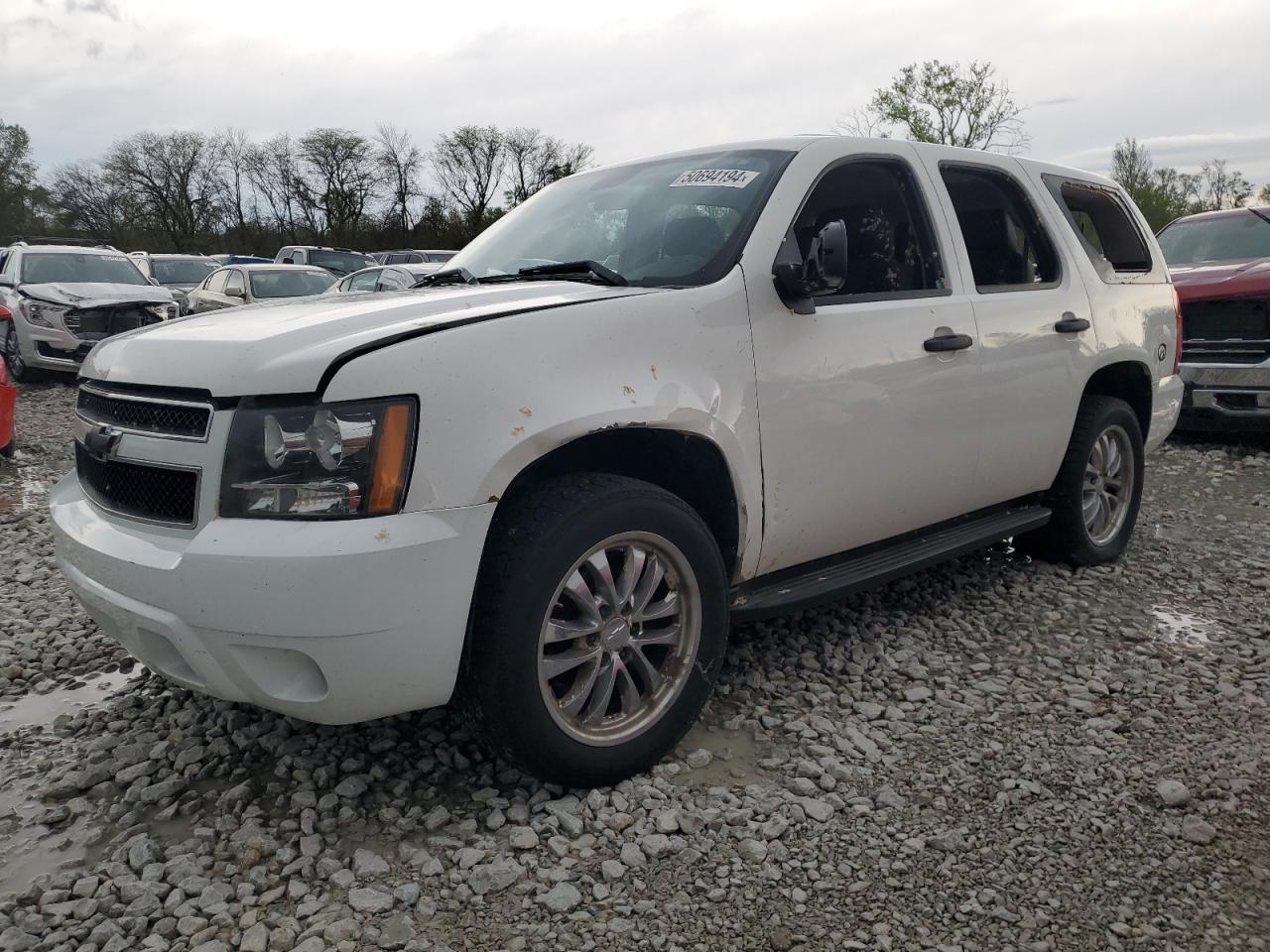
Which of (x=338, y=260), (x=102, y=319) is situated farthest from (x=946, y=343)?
(x=338, y=260)

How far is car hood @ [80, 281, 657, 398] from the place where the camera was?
2.26 metres

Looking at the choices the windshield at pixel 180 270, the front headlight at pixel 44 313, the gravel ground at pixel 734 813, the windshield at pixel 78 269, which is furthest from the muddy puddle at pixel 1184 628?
the windshield at pixel 180 270

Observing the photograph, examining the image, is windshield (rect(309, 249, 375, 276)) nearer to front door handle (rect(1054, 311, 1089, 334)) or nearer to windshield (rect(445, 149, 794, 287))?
windshield (rect(445, 149, 794, 287))

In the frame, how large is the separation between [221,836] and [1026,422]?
3.23 m

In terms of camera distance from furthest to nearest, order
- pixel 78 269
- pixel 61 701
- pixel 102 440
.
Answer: pixel 78 269 < pixel 61 701 < pixel 102 440

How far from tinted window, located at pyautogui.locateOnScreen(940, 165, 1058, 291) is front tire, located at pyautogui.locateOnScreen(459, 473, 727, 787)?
1.87 meters

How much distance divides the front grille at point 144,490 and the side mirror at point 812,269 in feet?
5.68

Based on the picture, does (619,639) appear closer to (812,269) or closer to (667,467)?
(667,467)

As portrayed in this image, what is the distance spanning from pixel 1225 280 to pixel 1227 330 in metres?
0.39

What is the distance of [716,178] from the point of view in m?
3.33

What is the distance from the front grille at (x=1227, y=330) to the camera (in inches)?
291

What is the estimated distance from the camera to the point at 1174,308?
16.1ft

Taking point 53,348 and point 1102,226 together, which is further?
point 53,348

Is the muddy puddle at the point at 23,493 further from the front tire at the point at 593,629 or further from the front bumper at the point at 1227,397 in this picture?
the front bumper at the point at 1227,397
